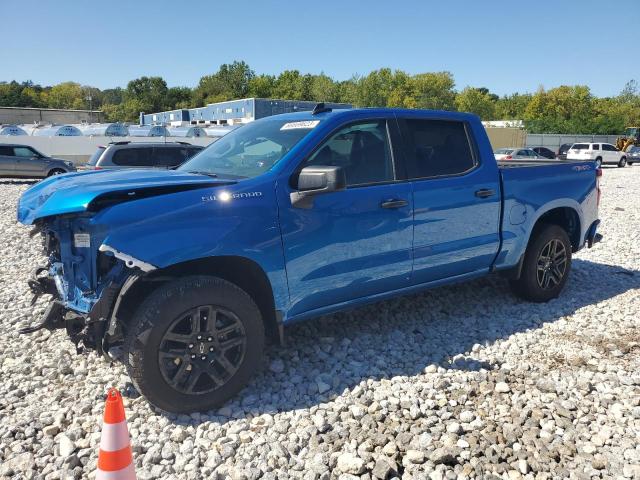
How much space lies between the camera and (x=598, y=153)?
35031 mm

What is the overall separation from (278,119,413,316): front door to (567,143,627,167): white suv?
34484mm

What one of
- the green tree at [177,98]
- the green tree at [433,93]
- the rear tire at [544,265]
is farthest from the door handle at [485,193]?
the green tree at [177,98]

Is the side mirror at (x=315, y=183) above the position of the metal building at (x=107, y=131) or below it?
below

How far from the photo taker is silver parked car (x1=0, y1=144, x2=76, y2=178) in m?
18.9

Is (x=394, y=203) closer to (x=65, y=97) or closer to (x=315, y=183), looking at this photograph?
(x=315, y=183)

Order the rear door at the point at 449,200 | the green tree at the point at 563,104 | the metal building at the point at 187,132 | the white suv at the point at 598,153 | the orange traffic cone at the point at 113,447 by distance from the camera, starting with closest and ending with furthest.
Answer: the orange traffic cone at the point at 113,447
the rear door at the point at 449,200
the white suv at the point at 598,153
the metal building at the point at 187,132
the green tree at the point at 563,104

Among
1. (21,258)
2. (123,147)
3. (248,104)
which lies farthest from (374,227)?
(248,104)

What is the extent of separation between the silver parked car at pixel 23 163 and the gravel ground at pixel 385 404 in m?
16.4

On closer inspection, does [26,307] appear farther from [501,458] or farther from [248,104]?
[248,104]

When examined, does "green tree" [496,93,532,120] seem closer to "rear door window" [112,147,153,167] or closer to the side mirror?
"rear door window" [112,147,153,167]

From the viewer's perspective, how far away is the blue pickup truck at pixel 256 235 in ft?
9.84

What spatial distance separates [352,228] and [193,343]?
137 cm

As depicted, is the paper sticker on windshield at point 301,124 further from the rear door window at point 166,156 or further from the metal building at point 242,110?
the metal building at point 242,110

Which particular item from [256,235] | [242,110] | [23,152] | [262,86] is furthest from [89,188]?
[262,86]
